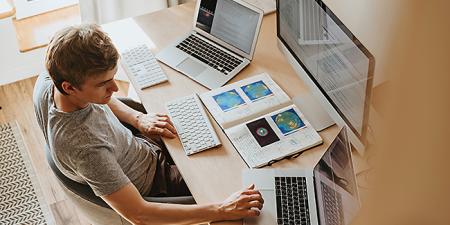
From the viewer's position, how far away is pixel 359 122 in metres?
1.53

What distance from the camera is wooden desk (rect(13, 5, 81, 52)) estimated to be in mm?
3045

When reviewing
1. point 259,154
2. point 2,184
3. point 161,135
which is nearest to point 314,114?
point 259,154

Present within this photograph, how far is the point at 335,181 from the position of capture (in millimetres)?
1463

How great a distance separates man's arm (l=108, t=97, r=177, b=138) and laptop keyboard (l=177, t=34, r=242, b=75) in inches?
11.5

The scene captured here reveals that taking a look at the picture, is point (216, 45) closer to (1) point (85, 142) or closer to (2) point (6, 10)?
(1) point (85, 142)

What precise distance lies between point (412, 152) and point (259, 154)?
155 centimetres

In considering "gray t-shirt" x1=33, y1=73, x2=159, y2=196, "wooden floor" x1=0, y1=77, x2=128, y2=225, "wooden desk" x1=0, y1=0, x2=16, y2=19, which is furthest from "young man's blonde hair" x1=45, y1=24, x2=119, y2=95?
"wooden desk" x1=0, y1=0, x2=16, y2=19

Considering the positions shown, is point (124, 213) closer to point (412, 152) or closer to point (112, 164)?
point (112, 164)

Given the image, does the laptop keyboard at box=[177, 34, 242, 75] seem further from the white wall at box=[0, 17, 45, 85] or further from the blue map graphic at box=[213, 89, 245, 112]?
the white wall at box=[0, 17, 45, 85]

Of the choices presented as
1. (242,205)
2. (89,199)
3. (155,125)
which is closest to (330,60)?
(242,205)

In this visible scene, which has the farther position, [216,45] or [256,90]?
[216,45]

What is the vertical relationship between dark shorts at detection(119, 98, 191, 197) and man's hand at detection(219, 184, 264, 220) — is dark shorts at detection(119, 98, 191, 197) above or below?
below

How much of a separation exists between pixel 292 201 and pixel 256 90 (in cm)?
48

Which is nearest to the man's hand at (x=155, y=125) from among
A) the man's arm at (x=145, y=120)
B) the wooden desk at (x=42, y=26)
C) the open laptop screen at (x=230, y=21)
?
the man's arm at (x=145, y=120)
